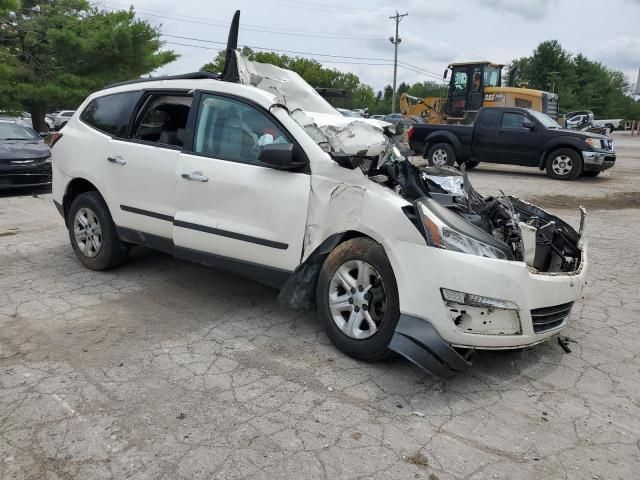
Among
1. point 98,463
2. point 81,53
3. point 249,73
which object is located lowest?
point 98,463

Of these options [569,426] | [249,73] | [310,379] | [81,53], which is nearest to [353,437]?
[310,379]

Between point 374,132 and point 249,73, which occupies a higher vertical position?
point 249,73

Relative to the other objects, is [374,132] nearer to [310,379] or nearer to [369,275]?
[369,275]

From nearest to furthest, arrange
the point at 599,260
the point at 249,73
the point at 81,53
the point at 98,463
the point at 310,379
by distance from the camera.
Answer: the point at 98,463 → the point at 310,379 → the point at 249,73 → the point at 599,260 → the point at 81,53

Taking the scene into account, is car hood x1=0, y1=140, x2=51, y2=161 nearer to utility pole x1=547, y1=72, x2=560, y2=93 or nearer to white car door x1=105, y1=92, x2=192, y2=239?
white car door x1=105, y1=92, x2=192, y2=239

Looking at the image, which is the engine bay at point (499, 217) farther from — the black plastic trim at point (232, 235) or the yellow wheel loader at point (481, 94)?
the yellow wheel loader at point (481, 94)

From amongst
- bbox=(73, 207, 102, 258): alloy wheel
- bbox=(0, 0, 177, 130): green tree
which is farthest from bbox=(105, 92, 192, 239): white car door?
bbox=(0, 0, 177, 130): green tree

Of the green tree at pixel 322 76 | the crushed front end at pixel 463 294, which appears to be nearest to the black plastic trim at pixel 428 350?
the crushed front end at pixel 463 294

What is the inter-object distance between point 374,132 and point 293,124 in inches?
23.6

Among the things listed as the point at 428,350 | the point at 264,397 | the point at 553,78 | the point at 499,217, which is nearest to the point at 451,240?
the point at 428,350

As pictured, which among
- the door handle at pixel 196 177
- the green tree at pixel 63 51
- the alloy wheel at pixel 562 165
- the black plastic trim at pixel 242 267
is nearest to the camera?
the black plastic trim at pixel 242 267

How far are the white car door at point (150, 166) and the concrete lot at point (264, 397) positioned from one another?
0.68 meters

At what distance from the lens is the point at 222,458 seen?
→ 8.48 feet

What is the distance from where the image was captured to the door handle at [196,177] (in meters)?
4.17
